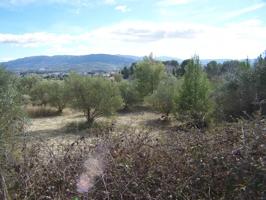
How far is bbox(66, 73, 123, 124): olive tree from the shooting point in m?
21.6

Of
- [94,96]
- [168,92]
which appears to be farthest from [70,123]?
[168,92]

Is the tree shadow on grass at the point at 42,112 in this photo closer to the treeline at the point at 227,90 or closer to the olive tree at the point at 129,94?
the olive tree at the point at 129,94

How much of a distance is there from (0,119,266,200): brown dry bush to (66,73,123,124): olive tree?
17560mm

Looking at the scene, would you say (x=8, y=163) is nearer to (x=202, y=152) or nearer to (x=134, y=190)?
(x=134, y=190)

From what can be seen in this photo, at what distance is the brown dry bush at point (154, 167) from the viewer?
3.02 m

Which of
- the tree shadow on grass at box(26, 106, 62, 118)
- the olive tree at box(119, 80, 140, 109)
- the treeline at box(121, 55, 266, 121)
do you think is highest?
the treeline at box(121, 55, 266, 121)

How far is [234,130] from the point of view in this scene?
3.66m

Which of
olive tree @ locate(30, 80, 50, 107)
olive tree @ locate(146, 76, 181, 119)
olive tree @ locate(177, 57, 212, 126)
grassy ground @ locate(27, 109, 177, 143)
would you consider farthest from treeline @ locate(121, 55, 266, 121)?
olive tree @ locate(30, 80, 50, 107)

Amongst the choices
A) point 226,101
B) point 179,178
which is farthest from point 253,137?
point 226,101

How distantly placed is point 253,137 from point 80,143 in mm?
1743

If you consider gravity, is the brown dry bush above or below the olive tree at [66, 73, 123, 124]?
above

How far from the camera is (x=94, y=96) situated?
21562 millimetres

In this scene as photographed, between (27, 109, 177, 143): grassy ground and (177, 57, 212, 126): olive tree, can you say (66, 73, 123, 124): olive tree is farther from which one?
(177, 57, 212, 126): olive tree

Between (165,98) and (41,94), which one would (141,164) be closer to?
(165,98)
